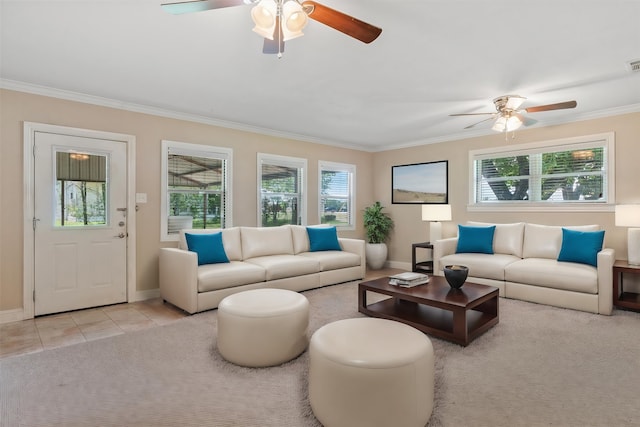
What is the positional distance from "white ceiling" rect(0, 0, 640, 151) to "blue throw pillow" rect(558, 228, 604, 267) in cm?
157

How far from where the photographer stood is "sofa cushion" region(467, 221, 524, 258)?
15.1ft

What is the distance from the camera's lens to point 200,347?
8.71ft

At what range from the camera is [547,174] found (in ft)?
15.8

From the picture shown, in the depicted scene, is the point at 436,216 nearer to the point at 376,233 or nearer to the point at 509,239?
the point at 509,239

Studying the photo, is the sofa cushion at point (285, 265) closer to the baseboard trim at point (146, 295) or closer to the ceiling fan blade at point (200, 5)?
the baseboard trim at point (146, 295)

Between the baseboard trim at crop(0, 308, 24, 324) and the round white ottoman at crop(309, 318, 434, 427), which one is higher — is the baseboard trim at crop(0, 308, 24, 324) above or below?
below

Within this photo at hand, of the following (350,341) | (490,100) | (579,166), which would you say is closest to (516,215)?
(579,166)

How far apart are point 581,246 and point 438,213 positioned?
1.97m

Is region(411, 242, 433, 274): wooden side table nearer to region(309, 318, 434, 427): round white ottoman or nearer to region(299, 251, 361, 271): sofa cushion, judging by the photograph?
region(299, 251, 361, 271): sofa cushion

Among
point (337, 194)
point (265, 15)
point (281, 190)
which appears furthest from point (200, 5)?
point (337, 194)

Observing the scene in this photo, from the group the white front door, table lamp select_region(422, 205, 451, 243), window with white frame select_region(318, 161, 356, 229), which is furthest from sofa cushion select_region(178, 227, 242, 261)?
table lamp select_region(422, 205, 451, 243)

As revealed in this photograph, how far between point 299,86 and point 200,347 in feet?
8.73

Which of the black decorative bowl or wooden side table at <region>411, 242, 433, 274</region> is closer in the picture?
the black decorative bowl

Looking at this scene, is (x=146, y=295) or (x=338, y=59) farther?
(x=146, y=295)
